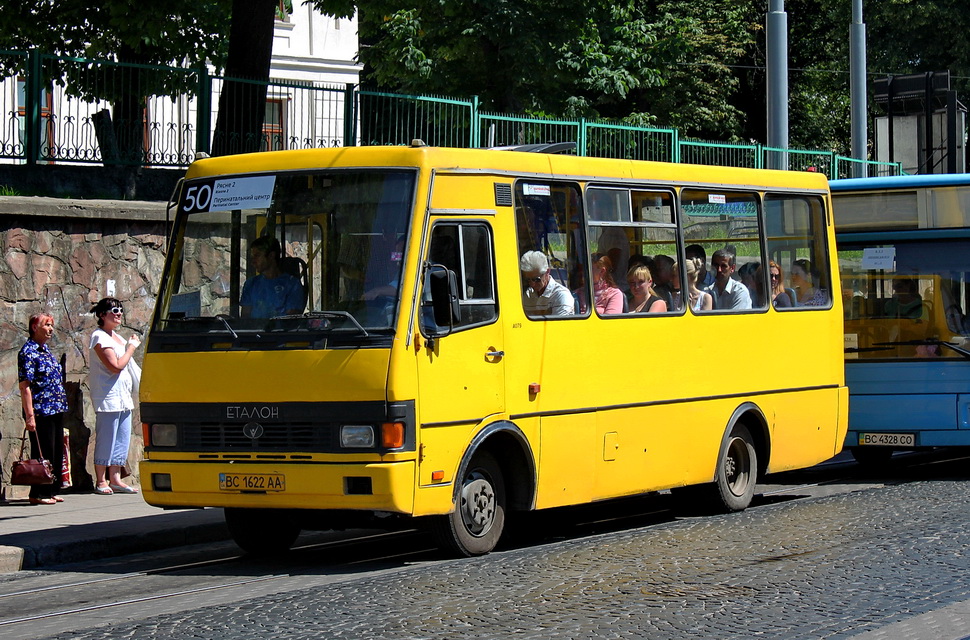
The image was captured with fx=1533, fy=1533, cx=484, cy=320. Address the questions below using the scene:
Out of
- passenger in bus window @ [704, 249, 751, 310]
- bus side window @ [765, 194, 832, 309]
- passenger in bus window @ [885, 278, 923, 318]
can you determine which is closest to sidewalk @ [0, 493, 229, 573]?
passenger in bus window @ [704, 249, 751, 310]

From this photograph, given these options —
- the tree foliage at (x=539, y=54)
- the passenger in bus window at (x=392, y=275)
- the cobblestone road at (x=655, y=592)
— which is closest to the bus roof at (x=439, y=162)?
the passenger in bus window at (x=392, y=275)

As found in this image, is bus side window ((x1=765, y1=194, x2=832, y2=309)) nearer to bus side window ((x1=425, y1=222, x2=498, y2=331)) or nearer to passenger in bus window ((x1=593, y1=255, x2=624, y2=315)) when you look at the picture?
passenger in bus window ((x1=593, y1=255, x2=624, y2=315))

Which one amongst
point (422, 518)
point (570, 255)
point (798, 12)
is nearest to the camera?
point (422, 518)

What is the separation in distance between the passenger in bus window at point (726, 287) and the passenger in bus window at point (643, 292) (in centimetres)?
76

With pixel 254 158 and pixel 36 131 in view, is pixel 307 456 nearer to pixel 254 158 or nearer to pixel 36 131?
pixel 254 158

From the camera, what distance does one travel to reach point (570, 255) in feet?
36.4

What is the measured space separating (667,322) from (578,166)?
1563 millimetres

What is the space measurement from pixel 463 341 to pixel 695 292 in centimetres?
304

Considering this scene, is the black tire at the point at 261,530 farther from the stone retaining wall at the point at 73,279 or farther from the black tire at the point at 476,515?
the stone retaining wall at the point at 73,279

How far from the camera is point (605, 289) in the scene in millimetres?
11430

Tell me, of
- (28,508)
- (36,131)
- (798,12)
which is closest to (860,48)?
(36,131)

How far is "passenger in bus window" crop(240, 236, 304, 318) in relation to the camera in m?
9.96

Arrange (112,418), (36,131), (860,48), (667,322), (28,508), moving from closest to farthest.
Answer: (667,322), (28,508), (112,418), (36,131), (860,48)

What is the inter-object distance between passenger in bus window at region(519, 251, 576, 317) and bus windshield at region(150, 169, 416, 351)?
1.23 m
